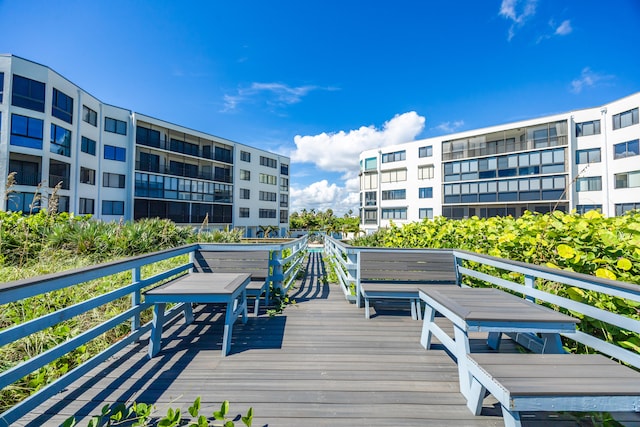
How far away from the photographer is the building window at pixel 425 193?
106 ft

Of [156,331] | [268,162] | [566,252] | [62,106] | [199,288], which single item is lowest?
[156,331]

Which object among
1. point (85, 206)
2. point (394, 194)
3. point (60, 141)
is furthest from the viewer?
point (394, 194)

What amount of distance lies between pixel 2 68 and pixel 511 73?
108ft

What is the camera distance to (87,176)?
70.4 ft

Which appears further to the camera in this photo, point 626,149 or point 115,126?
point 115,126

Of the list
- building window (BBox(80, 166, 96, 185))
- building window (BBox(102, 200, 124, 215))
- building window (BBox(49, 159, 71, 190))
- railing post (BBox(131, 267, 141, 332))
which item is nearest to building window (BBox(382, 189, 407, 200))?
building window (BBox(102, 200, 124, 215))

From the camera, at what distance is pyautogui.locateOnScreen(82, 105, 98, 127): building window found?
69.0ft

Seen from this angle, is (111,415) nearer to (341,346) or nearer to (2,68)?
(341,346)

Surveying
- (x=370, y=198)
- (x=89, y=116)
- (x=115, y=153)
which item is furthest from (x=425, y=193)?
(x=89, y=116)

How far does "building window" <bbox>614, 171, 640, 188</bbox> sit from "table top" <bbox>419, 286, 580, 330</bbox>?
28380 mm

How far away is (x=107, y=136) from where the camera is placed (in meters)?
23.1

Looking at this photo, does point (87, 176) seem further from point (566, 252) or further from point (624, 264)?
point (624, 264)

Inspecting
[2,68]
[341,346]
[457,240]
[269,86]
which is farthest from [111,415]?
[2,68]

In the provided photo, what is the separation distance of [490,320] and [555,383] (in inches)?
24.0
